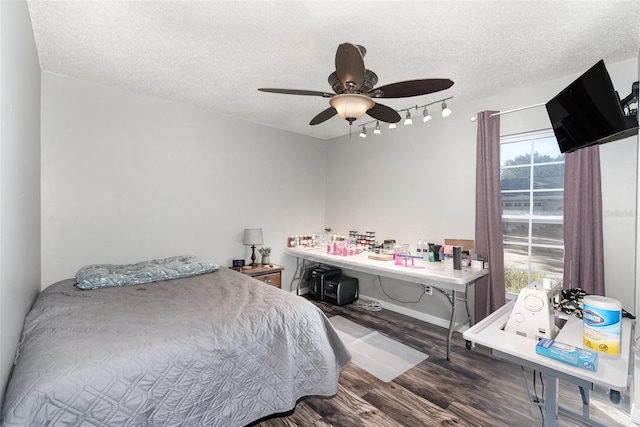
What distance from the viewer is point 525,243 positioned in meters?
2.79

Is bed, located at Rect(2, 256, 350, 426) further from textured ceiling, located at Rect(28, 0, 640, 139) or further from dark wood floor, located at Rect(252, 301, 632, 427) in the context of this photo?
textured ceiling, located at Rect(28, 0, 640, 139)

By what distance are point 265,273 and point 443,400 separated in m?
2.24

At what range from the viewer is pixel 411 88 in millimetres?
1703

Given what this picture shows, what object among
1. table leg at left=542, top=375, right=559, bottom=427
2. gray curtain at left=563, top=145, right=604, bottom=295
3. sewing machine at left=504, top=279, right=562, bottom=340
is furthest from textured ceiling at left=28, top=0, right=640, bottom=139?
table leg at left=542, top=375, right=559, bottom=427

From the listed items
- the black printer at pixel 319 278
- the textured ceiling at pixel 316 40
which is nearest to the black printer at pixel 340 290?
the black printer at pixel 319 278

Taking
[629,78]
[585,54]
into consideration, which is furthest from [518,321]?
[629,78]

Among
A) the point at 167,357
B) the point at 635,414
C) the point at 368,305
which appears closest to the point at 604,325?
the point at 635,414

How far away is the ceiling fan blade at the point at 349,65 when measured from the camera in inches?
54.1

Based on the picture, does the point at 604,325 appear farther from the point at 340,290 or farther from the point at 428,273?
the point at 340,290

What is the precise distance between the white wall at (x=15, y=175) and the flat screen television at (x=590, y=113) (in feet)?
8.86

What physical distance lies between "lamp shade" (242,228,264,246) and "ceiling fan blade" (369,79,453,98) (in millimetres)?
2355

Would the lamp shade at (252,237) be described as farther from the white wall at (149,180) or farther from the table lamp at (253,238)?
the white wall at (149,180)

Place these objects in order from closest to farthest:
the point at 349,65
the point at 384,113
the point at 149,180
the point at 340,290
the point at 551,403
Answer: the point at 551,403 → the point at 349,65 → the point at 384,113 → the point at 149,180 → the point at 340,290

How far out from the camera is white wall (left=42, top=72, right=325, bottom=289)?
252cm
